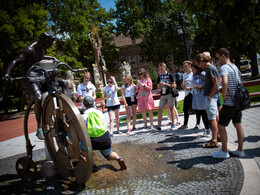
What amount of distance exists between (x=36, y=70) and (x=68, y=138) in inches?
58.0

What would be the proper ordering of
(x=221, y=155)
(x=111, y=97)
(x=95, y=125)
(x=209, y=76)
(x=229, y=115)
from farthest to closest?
(x=111, y=97) < (x=209, y=76) < (x=221, y=155) < (x=229, y=115) < (x=95, y=125)

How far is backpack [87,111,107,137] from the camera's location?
3479 millimetres

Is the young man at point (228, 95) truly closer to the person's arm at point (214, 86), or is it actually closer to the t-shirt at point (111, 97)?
the person's arm at point (214, 86)

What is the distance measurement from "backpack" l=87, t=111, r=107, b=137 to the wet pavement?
783mm

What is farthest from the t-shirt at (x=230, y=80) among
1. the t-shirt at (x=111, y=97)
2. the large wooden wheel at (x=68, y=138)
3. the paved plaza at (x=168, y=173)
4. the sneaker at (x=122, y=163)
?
the t-shirt at (x=111, y=97)

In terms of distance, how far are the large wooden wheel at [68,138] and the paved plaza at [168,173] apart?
1.28 ft

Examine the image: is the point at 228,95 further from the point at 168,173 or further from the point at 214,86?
the point at 168,173

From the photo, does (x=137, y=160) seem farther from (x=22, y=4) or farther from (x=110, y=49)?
(x=110, y=49)

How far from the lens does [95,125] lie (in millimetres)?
3486

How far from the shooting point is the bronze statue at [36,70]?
11.9 feet

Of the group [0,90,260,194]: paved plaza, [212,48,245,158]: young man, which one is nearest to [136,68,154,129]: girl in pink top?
[0,90,260,194]: paved plaza

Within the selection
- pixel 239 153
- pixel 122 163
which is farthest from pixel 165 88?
pixel 122 163

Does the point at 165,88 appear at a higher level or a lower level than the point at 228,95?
higher

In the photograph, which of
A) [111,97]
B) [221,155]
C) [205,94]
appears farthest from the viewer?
[111,97]
